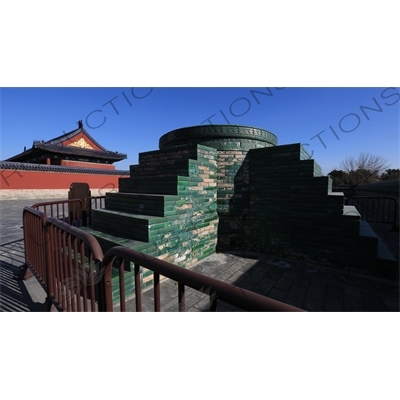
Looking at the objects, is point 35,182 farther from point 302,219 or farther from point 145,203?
point 302,219

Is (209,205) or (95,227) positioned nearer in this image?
(95,227)

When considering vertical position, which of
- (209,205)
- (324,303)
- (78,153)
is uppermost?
(78,153)

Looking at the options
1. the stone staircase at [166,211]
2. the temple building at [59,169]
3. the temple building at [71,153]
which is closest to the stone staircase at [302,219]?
the stone staircase at [166,211]

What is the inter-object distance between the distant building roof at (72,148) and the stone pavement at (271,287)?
19.1 metres

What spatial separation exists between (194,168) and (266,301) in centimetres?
343

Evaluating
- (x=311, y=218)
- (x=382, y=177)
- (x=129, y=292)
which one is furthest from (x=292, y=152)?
(x=382, y=177)

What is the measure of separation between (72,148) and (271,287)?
23.4 metres

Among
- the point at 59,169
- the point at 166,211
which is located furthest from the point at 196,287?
the point at 59,169

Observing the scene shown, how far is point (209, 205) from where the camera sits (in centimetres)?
453

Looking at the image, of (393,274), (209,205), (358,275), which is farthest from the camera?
(209,205)

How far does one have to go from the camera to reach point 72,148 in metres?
21.1

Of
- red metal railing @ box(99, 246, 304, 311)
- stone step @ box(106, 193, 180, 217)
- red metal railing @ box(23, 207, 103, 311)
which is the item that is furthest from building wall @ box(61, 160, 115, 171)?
red metal railing @ box(99, 246, 304, 311)

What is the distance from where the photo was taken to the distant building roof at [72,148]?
64.8ft

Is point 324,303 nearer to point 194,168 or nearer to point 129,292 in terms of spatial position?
point 129,292
